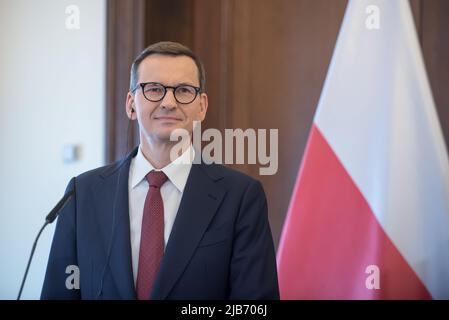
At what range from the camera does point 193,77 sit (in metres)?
1.27

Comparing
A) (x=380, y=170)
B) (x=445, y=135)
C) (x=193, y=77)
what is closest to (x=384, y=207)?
(x=380, y=170)

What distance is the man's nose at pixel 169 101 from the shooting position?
120 cm

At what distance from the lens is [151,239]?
1142 mm


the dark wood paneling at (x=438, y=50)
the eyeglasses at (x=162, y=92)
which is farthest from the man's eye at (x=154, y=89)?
the dark wood paneling at (x=438, y=50)

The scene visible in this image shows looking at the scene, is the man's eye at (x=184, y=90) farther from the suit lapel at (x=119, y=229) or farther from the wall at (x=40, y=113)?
the wall at (x=40, y=113)

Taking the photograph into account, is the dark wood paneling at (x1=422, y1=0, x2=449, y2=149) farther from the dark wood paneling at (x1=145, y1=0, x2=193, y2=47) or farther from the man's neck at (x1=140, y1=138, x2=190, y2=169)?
the man's neck at (x1=140, y1=138, x2=190, y2=169)

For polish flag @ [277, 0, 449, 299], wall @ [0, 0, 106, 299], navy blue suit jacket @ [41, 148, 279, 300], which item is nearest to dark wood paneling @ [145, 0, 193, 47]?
wall @ [0, 0, 106, 299]

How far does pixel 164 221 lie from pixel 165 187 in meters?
0.10

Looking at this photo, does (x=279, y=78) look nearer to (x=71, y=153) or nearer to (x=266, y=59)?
(x=266, y=59)

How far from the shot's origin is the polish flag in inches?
67.2

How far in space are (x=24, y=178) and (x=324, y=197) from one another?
4.14 ft

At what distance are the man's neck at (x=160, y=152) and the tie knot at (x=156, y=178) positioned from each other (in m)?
0.03

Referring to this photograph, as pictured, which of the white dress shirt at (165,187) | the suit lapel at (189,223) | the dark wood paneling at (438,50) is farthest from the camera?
the dark wood paneling at (438,50)

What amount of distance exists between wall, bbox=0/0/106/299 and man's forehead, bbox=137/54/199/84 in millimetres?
781
